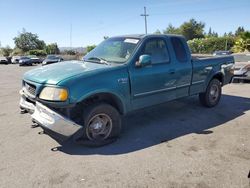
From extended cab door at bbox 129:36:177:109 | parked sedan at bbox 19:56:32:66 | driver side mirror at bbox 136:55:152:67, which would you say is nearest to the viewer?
driver side mirror at bbox 136:55:152:67

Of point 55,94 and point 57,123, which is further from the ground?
point 55,94

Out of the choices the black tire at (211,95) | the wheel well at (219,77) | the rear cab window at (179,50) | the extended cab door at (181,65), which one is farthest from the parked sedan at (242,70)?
the rear cab window at (179,50)

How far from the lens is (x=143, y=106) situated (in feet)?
17.1

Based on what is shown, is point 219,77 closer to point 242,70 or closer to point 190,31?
point 242,70

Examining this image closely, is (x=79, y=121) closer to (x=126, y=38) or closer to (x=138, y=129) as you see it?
(x=138, y=129)

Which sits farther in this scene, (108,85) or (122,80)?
(122,80)

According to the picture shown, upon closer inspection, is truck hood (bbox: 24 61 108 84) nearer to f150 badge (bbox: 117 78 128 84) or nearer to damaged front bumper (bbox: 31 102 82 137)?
f150 badge (bbox: 117 78 128 84)

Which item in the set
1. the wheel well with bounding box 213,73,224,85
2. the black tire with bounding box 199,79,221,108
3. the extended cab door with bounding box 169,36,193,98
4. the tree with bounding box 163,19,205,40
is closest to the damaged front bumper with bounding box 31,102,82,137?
the extended cab door with bounding box 169,36,193,98

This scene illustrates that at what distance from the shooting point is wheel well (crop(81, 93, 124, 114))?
4437 mm

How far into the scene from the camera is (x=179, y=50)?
5961 millimetres

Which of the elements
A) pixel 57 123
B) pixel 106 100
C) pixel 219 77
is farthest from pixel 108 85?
pixel 219 77

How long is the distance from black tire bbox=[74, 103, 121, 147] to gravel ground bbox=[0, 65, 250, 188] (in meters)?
0.17

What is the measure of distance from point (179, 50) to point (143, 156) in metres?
2.90

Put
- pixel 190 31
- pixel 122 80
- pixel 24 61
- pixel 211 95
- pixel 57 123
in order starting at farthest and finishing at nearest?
1. pixel 190 31
2. pixel 24 61
3. pixel 211 95
4. pixel 122 80
5. pixel 57 123
